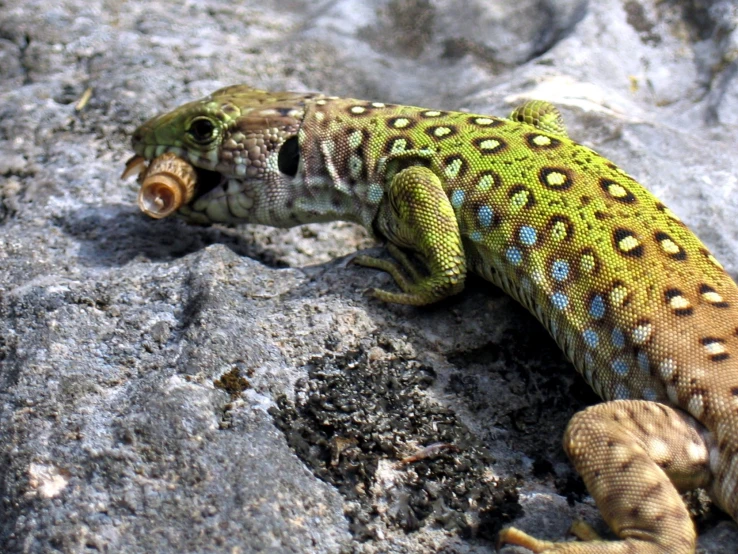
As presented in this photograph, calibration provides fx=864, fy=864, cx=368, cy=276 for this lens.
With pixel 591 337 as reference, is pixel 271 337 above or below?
below

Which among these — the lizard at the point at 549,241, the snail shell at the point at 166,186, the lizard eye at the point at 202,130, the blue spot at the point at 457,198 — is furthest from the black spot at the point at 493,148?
the snail shell at the point at 166,186

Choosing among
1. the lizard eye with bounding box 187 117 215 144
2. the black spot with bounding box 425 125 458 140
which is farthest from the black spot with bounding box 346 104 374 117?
the lizard eye with bounding box 187 117 215 144

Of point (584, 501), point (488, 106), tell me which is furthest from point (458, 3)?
point (584, 501)

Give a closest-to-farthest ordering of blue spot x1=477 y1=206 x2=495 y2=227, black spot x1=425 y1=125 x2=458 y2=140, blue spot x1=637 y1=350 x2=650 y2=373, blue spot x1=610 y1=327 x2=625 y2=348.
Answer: blue spot x1=637 y1=350 x2=650 y2=373 < blue spot x1=610 y1=327 x2=625 y2=348 < blue spot x1=477 y1=206 x2=495 y2=227 < black spot x1=425 y1=125 x2=458 y2=140

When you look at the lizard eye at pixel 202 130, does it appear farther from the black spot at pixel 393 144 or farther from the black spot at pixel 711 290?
the black spot at pixel 711 290

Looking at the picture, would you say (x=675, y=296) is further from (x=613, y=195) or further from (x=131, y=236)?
(x=131, y=236)

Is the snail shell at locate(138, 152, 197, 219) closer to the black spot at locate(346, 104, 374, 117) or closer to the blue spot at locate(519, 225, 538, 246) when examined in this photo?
the black spot at locate(346, 104, 374, 117)

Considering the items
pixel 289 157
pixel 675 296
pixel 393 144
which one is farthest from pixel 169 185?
pixel 675 296
